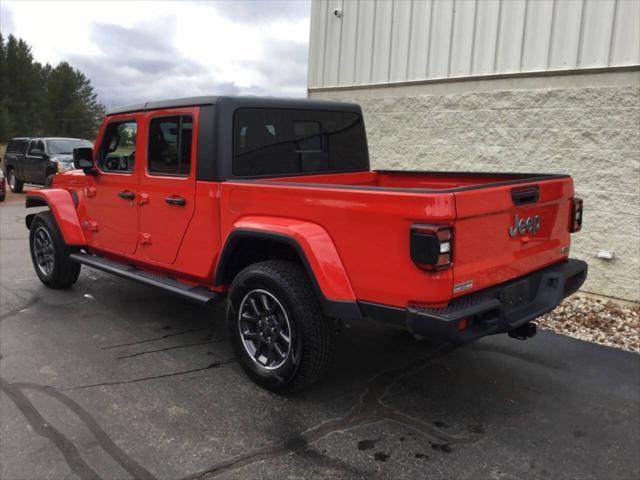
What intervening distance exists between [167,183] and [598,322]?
13.9 ft

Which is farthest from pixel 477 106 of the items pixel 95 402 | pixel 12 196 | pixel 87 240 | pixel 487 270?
pixel 12 196

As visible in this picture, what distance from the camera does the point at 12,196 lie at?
1741 cm

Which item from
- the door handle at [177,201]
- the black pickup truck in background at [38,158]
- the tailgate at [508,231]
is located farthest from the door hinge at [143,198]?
the black pickup truck in background at [38,158]

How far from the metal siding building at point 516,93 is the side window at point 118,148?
13.1ft

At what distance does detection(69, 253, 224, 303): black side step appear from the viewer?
415cm

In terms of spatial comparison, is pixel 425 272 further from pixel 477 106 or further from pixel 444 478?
pixel 477 106

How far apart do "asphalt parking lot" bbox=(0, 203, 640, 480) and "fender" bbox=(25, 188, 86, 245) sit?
32.6 inches

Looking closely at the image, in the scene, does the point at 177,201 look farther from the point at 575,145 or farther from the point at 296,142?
the point at 575,145

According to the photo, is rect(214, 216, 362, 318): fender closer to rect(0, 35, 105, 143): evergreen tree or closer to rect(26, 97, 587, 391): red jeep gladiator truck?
rect(26, 97, 587, 391): red jeep gladiator truck

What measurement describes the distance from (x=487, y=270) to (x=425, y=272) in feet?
1.60

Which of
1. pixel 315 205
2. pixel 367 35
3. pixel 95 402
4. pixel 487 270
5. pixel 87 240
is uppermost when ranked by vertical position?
pixel 367 35

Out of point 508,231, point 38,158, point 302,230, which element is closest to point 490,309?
point 508,231

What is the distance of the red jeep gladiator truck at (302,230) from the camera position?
2.96 m

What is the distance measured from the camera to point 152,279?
4.62m
